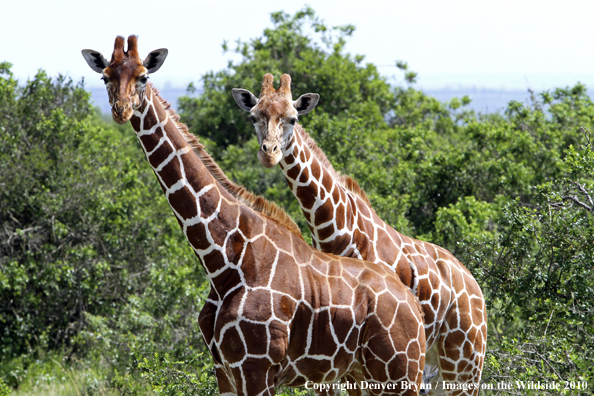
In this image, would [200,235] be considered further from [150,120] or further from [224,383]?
[224,383]

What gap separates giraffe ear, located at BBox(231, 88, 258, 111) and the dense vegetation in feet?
11.4

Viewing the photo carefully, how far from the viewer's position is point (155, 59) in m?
5.23

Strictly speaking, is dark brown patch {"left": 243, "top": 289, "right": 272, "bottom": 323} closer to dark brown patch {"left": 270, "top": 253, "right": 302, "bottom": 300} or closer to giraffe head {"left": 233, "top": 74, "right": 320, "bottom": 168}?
dark brown patch {"left": 270, "top": 253, "right": 302, "bottom": 300}

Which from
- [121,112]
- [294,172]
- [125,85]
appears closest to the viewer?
[121,112]

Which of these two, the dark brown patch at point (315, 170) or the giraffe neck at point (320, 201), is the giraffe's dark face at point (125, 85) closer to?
the giraffe neck at point (320, 201)

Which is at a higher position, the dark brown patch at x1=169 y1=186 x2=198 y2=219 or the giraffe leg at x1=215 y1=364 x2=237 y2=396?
the dark brown patch at x1=169 y1=186 x2=198 y2=219

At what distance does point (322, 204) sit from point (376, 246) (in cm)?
74

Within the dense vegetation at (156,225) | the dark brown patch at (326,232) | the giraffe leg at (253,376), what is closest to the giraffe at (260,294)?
the giraffe leg at (253,376)

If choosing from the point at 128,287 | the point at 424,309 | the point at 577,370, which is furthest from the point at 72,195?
the point at 577,370

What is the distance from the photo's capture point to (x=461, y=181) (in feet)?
42.4

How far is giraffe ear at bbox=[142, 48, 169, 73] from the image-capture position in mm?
5191

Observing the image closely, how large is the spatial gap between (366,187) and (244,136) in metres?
8.56

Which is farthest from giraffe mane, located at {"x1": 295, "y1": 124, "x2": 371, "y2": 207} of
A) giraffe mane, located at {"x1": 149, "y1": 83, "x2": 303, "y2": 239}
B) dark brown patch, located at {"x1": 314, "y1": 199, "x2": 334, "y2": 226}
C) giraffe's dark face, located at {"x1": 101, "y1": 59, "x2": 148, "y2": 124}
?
giraffe's dark face, located at {"x1": 101, "y1": 59, "x2": 148, "y2": 124}

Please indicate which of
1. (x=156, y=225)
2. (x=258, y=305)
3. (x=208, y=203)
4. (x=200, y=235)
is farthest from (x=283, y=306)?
(x=156, y=225)
